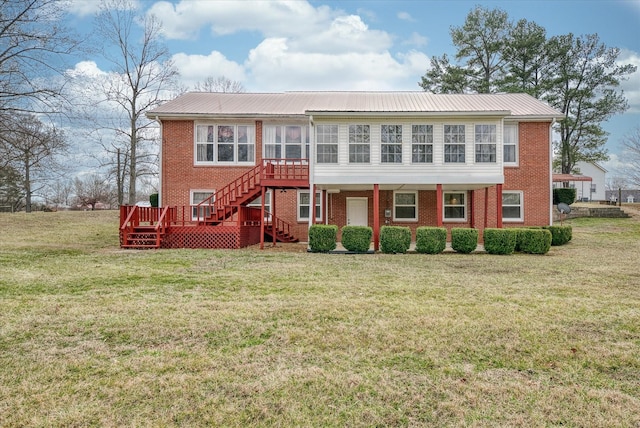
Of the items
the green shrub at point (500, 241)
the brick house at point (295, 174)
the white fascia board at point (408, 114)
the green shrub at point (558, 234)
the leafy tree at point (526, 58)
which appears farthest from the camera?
the leafy tree at point (526, 58)

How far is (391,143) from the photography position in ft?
49.6

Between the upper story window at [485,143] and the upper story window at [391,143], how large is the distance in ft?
9.18

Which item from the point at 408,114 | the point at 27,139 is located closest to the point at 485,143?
the point at 408,114

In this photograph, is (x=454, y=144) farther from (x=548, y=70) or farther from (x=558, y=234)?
(x=548, y=70)

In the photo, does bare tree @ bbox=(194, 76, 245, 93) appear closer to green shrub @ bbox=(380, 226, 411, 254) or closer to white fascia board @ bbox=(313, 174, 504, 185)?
white fascia board @ bbox=(313, 174, 504, 185)

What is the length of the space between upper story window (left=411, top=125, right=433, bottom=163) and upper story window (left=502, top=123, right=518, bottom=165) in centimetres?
512

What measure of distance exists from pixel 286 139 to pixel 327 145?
3628 mm

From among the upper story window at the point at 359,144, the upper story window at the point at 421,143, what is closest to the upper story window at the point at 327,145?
the upper story window at the point at 359,144

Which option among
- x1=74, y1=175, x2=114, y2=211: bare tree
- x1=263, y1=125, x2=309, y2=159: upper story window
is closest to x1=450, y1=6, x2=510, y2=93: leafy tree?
x1=263, y1=125, x2=309, y2=159: upper story window

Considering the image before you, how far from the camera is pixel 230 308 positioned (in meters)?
6.06

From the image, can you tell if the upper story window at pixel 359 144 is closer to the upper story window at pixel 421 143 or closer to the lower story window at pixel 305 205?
the upper story window at pixel 421 143

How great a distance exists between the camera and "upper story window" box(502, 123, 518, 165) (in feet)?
→ 59.8

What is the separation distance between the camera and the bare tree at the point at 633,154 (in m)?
34.6

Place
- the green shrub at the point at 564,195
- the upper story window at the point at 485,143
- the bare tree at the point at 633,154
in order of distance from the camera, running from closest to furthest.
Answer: the upper story window at the point at 485,143
the green shrub at the point at 564,195
the bare tree at the point at 633,154
